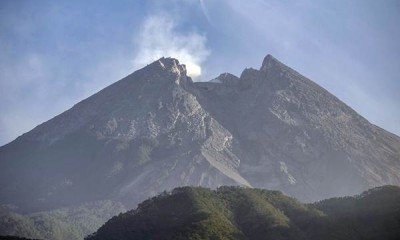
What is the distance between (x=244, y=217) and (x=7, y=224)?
377 ft

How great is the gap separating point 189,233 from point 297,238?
2094cm

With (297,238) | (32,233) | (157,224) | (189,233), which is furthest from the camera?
(32,233)

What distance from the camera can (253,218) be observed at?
112m

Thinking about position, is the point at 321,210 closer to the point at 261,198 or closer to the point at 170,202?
the point at 261,198

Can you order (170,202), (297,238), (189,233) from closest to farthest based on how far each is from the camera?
(189,233) → (297,238) → (170,202)

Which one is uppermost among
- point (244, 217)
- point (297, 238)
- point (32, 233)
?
point (32, 233)

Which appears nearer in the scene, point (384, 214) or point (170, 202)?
point (384, 214)

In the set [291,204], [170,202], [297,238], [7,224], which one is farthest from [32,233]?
[297,238]

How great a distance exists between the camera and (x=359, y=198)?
126 meters

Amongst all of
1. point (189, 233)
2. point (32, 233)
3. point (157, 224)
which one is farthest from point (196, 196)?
point (32, 233)

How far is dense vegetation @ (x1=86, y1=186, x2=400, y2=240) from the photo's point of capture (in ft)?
328

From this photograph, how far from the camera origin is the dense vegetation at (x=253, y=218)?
9988 cm

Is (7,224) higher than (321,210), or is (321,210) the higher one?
(7,224)

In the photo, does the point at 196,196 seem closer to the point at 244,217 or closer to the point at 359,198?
the point at 244,217
